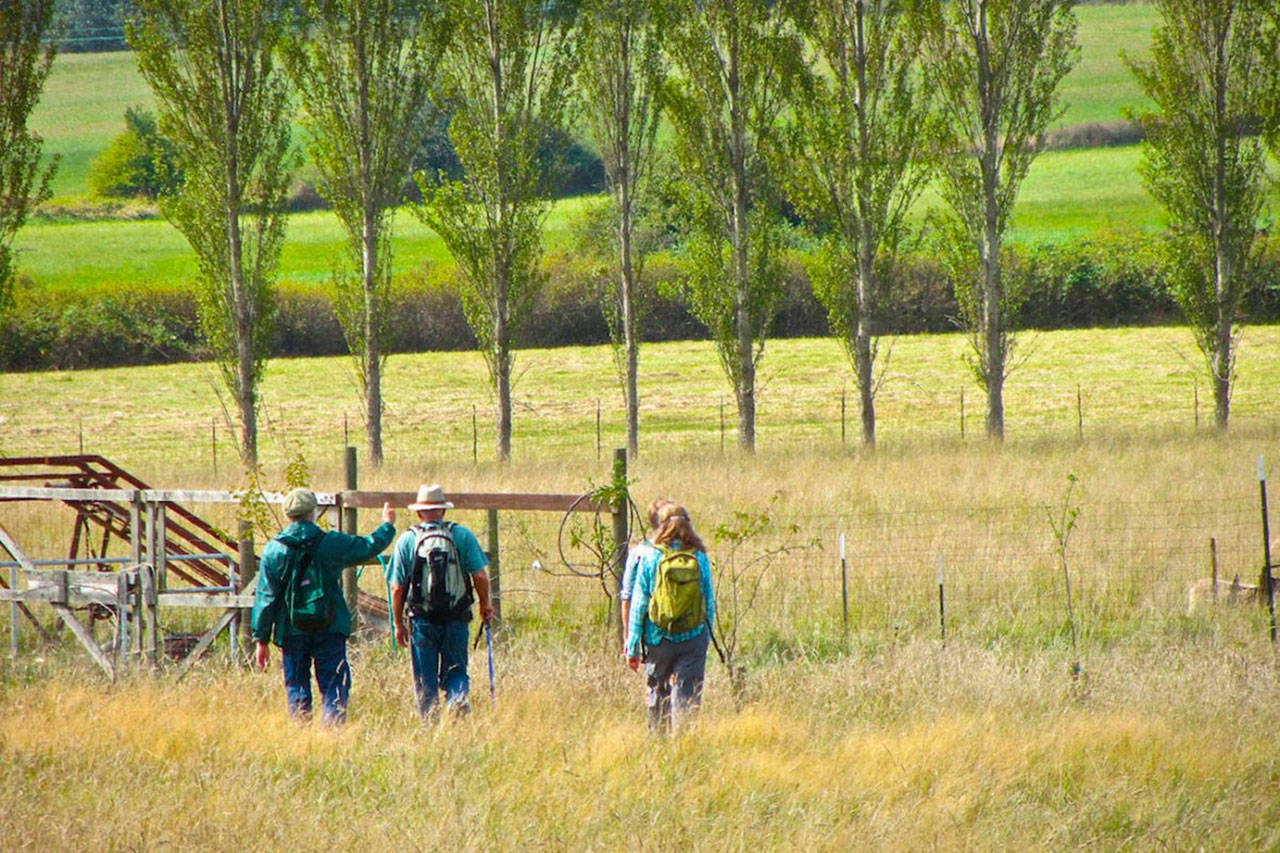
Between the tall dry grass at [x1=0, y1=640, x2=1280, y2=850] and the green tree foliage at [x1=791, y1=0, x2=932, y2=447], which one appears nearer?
the tall dry grass at [x1=0, y1=640, x2=1280, y2=850]

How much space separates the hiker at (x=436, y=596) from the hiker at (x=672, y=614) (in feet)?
3.03

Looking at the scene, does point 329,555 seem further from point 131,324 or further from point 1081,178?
point 1081,178

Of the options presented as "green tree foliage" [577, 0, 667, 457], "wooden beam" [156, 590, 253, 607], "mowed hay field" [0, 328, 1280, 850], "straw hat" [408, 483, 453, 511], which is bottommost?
"mowed hay field" [0, 328, 1280, 850]

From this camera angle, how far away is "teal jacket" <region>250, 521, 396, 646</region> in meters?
7.12

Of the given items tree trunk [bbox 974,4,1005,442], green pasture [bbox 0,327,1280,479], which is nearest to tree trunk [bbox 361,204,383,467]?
green pasture [bbox 0,327,1280,479]

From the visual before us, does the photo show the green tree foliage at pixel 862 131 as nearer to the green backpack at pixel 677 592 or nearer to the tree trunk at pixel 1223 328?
the tree trunk at pixel 1223 328

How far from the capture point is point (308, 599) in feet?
23.3

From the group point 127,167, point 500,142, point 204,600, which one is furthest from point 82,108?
point 204,600

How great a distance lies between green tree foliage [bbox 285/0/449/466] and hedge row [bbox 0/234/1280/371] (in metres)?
22.9

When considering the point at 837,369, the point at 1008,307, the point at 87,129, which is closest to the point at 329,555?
the point at 1008,307

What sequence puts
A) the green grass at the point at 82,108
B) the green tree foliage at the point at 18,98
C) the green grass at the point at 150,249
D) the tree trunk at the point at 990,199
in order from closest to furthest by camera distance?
the green tree foliage at the point at 18,98 → the tree trunk at the point at 990,199 → the green grass at the point at 150,249 → the green grass at the point at 82,108

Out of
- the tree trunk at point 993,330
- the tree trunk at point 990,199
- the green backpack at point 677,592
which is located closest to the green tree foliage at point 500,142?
the tree trunk at point 990,199

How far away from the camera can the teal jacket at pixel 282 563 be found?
23.4 feet

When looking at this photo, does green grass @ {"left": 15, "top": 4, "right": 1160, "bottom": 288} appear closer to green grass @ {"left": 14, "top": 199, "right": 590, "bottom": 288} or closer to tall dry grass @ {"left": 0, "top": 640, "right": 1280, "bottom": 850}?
green grass @ {"left": 14, "top": 199, "right": 590, "bottom": 288}
